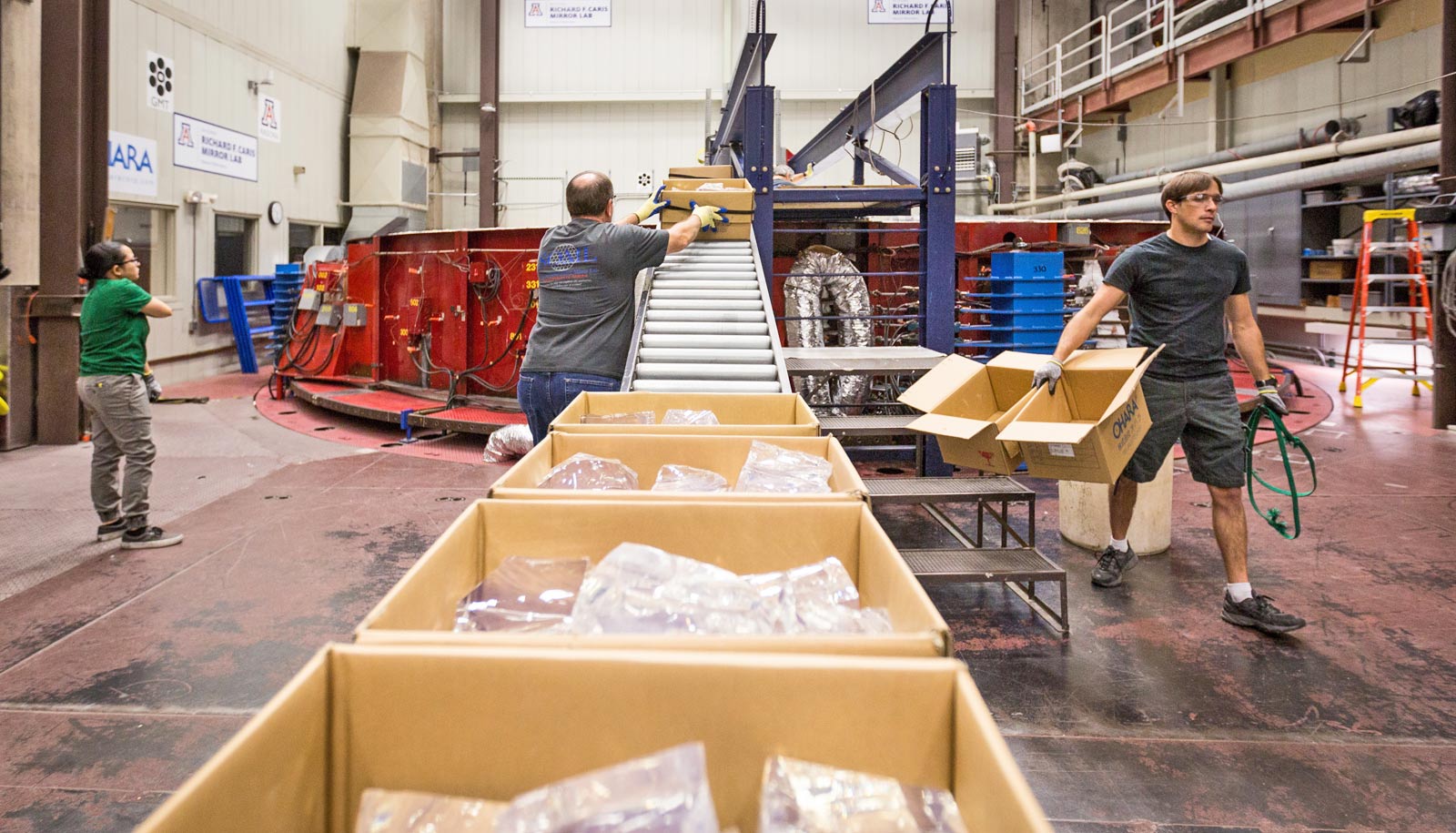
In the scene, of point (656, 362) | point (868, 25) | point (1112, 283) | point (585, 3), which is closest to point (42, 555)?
point (656, 362)

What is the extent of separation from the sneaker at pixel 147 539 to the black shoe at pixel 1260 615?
5038 millimetres

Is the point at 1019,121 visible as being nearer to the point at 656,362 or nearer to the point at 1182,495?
the point at 1182,495

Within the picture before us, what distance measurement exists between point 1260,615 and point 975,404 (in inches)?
57.6

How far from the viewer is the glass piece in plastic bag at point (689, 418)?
270 cm

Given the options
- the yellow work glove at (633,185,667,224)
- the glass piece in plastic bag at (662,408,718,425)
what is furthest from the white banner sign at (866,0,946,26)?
the glass piece in plastic bag at (662,408,718,425)

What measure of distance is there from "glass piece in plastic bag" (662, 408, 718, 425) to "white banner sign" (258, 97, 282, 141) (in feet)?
39.0

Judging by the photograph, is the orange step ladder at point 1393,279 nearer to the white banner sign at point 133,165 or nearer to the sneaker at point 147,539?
the sneaker at point 147,539

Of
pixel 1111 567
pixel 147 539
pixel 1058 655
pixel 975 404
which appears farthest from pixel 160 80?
pixel 1058 655

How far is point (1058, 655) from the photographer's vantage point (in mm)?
3260

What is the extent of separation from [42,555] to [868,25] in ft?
48.9

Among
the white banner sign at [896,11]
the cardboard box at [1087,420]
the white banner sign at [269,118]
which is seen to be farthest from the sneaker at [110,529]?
the white banner sign at [896,11]

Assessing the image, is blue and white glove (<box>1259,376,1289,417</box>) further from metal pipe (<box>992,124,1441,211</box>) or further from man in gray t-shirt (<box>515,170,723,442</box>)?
metal pipe (<box>992,124,1441,211</box>)

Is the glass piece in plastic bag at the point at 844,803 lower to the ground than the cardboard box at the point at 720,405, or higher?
lower

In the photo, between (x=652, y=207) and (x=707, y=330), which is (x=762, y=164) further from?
(x=707, y=330)
